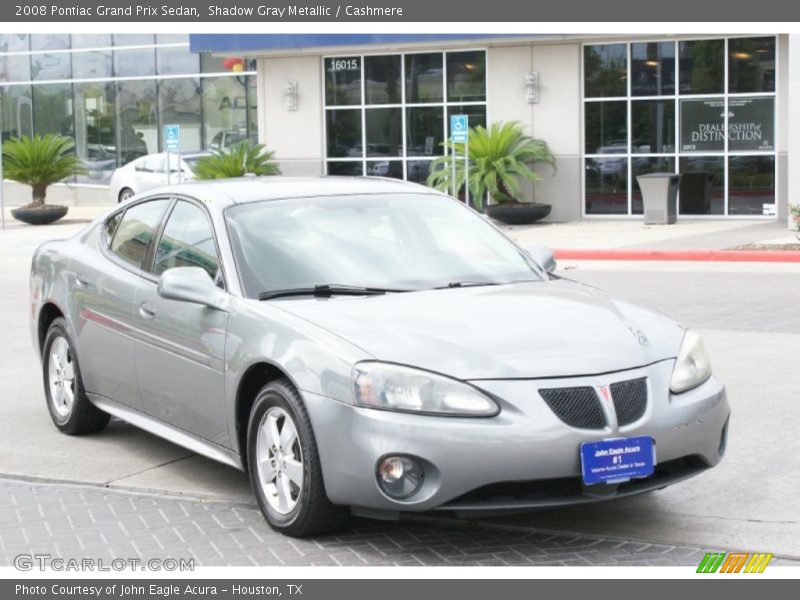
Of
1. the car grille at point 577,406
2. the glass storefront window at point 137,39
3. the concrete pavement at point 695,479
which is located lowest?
the concrete pavement at point 695,479

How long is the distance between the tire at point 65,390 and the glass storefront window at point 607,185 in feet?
68.9

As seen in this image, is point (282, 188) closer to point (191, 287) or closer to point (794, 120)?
point (191, 287)

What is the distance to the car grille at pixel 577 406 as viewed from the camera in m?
5.43

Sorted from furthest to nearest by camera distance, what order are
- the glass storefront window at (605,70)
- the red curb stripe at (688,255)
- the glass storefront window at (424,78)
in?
the glass storefront window at (424,78) < the glass storefront window at (605,70) < the red curb stripe at (688,255)

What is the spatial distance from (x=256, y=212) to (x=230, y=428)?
3.93 feet

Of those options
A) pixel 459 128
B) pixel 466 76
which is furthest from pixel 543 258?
pixel 466 76

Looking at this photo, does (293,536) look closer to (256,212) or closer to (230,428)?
(230,428)

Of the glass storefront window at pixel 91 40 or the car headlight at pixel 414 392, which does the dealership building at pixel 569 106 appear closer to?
the glass storefront window at pixel 91 40

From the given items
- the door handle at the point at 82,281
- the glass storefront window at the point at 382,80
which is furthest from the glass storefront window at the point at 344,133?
the door handle at the point at 82,281

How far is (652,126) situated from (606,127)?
95cm

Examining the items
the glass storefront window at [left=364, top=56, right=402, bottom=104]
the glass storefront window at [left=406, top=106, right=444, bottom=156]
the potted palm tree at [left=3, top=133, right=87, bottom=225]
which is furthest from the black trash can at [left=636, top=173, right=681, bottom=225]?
the potted palm tree at [left=3, top=133, right=87, bottom=225]

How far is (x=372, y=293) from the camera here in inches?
253

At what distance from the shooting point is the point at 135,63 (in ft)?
134
